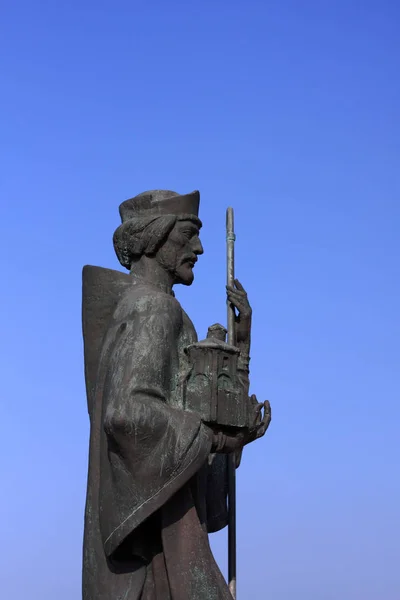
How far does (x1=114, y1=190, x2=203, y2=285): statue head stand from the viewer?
435 inches

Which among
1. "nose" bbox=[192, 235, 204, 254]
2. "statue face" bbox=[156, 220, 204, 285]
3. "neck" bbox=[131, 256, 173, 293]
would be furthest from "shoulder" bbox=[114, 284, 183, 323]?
"nose" bbox=[192, 235, 204, 254]

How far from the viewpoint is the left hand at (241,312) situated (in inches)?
450

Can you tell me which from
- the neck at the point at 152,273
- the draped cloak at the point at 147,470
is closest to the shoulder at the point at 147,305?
the draped cloak at the point at 147,470

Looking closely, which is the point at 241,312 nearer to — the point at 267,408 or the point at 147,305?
the point at 267,408

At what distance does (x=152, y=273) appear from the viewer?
11.1 meters

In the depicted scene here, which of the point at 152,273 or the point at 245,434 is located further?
the point at 152,273

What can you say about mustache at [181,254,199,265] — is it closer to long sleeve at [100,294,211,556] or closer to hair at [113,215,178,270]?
hair at [113,215,178,270]

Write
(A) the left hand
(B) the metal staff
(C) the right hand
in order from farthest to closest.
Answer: (A) the left hand, (B) the metal staff, (C) the right hand

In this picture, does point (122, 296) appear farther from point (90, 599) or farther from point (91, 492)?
point (90, 599)

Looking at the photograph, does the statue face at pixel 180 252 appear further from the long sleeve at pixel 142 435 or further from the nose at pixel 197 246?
the long sleeve at pixel 142 435

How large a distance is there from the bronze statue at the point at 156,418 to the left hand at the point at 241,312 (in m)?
0.31

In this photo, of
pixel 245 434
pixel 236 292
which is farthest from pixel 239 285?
pixel 245 434

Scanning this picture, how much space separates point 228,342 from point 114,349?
1311 millimetres

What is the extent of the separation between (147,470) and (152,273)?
205 centimetres
